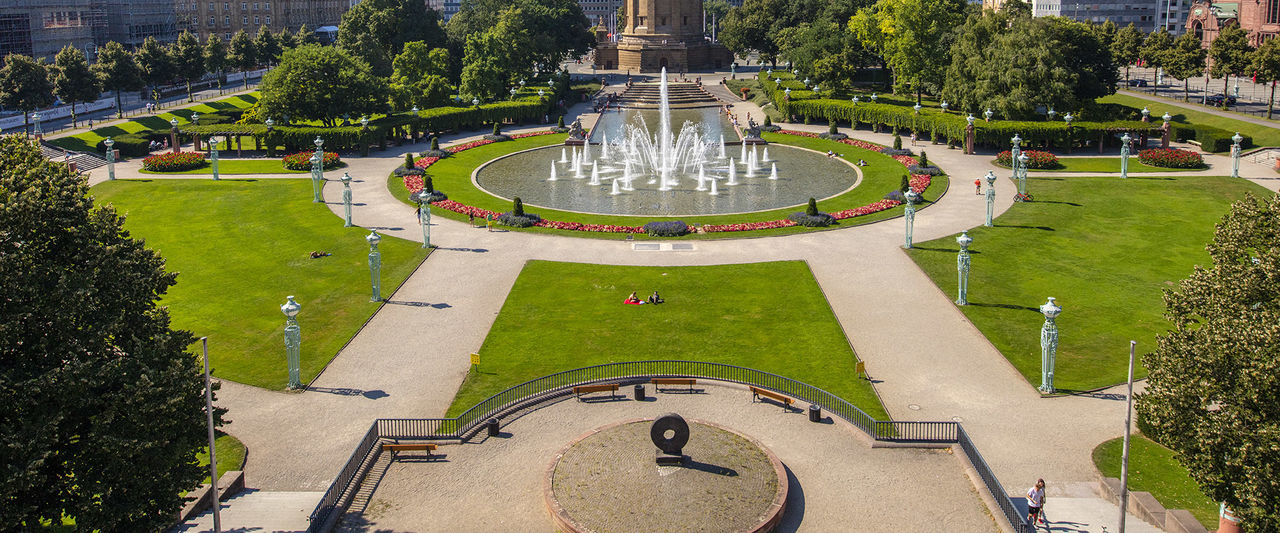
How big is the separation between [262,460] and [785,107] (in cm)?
7736

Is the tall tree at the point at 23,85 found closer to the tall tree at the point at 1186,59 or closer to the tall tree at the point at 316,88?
the tall tree at the point at 316,88

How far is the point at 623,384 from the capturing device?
35.3 m

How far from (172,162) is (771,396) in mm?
59803

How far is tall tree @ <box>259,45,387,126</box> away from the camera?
86.2 metres

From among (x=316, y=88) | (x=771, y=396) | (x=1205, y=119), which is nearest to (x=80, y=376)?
(x=771, y=396)

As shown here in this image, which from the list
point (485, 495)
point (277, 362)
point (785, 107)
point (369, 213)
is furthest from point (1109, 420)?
point (785, 107)

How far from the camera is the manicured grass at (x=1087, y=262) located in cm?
3934

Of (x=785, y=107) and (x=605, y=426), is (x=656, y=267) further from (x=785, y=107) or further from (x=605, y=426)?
(x=785, y=107)

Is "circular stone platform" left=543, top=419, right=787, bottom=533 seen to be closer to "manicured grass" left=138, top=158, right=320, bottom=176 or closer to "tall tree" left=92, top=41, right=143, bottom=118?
"manicured grass" left=138, top=158, right=320, bottom=176

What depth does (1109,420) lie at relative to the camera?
32969mm

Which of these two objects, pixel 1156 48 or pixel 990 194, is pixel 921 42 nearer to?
pixel 1156 48

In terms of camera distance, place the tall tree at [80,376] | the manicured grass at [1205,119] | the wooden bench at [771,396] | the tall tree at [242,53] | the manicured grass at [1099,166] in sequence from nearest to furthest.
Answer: the tall tree at [80,376] → the wooden bench at [771,396] → the manicured grass at [1099,166] → the manicured grass at [1205,119] → the tall tree at [242,53]

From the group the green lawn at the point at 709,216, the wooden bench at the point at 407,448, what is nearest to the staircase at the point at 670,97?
the green lawn at the point at 709,216

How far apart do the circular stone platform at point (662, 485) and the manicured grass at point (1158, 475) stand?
10027mm
